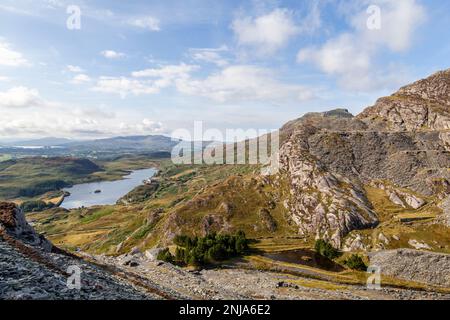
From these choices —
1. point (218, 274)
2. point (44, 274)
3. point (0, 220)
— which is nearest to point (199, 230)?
point (218, 274)

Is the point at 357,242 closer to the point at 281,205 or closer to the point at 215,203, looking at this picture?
the point at 281,205

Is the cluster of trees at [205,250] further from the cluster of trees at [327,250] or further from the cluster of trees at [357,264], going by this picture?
the cluster of trees at [357,264]

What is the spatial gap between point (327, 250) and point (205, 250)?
155 ft

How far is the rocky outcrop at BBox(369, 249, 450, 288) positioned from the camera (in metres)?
96.5

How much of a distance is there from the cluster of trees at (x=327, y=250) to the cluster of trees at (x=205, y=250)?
1146 inches

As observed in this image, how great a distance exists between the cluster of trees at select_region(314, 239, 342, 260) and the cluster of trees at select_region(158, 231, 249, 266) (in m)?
29.1

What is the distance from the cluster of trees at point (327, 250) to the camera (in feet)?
398

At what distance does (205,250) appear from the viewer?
114375 mm

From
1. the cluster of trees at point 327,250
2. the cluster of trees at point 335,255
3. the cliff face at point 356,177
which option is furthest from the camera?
the cliff face at point 356,177

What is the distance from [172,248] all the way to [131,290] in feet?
310

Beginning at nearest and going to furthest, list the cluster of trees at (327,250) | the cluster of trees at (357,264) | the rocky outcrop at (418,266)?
the rocky outcrop at (418,266) < the cluster of trees at (357,264) < the cluster of trees at (327,250)

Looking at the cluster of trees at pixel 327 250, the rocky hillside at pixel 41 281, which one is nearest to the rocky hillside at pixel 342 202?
the cluster of trees at pixel 327 250

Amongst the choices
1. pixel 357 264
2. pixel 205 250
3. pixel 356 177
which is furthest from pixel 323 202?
pixel 205 250
